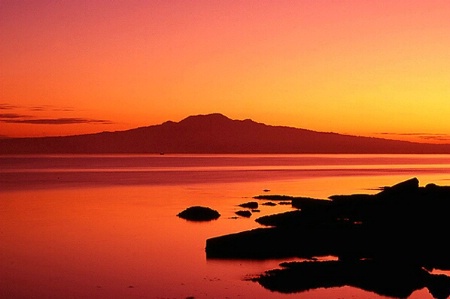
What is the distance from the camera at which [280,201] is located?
6894 cm

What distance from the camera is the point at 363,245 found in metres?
36.3

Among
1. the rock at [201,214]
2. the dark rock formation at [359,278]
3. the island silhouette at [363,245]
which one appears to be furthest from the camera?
the rock at [201,214]

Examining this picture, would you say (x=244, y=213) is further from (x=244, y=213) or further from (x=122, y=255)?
(x=122, y=255)

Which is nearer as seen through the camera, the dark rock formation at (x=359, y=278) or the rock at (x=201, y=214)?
the dark rock formation at (x=359, y=278)

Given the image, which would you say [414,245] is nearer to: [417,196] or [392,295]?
[417,196]

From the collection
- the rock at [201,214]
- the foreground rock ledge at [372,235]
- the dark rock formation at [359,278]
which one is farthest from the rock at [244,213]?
the dark rock formation at [359,278]

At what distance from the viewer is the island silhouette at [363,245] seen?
1123 inches

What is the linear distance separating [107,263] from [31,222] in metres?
20.1

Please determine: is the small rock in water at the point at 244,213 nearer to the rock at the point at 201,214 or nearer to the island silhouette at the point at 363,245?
the rock at the point at 201,214

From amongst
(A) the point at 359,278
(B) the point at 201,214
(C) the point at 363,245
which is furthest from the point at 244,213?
(A) the point at 359,278

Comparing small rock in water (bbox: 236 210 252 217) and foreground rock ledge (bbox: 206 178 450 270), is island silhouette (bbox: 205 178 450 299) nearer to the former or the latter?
foreground rock ledge (bbox: 206 178 450 270)

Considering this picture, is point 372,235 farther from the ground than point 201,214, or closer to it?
farther from the ground

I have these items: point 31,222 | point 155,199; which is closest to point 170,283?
point 31,222

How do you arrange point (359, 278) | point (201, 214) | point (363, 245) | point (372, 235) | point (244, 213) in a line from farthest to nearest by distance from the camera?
point (244, 213) < point (201, 214) < point (372, 235) < point (363, 245) < point (359, 278)
